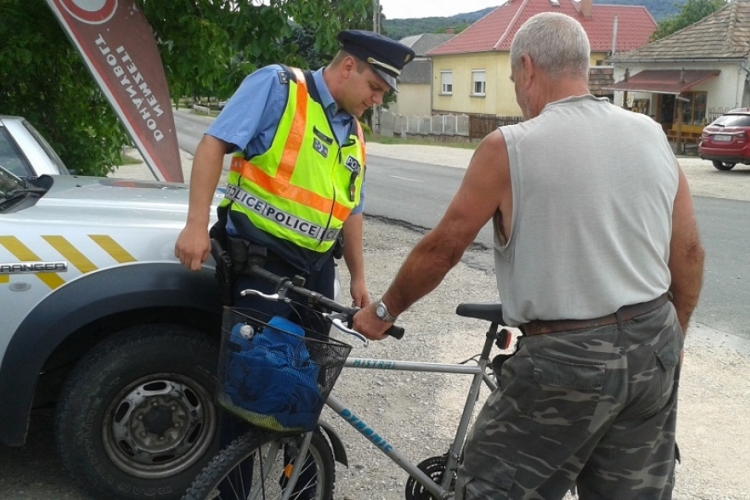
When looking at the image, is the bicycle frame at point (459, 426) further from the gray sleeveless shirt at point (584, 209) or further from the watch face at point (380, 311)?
the gray sleeveless shirt at point (584, 209)

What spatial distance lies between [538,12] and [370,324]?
149 feet

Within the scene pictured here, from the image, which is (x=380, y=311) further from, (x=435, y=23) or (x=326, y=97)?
(x=435, y=23)

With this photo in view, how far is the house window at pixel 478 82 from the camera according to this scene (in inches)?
1821

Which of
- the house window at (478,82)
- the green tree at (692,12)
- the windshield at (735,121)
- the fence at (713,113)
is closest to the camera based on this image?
the windshield at (735,121)

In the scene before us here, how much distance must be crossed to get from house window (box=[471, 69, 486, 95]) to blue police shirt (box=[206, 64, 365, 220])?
44.2 m

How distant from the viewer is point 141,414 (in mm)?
3402

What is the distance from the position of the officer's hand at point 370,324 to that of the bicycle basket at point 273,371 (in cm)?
12

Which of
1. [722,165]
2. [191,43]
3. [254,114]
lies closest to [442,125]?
[722,165]

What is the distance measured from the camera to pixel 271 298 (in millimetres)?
2711

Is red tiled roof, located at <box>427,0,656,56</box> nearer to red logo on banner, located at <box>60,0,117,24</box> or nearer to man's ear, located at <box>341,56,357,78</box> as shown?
red logo on banner, located at <box>60,0,117,24</box>

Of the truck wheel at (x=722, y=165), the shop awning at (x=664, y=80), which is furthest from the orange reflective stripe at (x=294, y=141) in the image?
the shop awning at (x=664, y=80)

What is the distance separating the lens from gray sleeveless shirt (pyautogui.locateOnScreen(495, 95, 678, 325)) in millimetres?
2270

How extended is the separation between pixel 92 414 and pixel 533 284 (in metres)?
1.93

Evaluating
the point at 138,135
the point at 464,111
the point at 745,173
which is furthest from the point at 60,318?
the point at 464,111
